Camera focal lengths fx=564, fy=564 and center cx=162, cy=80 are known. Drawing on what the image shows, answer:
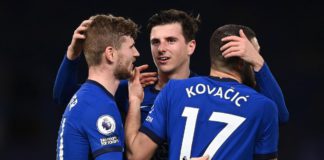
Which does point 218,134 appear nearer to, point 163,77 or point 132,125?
point 132,125

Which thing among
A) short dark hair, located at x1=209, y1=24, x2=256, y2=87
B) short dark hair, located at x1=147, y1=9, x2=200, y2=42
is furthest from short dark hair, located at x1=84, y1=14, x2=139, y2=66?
short dark hair, located at x1=147, y1=9, x2=200, y2=42

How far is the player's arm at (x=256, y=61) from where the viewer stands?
2.72 m

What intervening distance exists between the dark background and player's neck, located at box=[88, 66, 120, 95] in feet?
14.2

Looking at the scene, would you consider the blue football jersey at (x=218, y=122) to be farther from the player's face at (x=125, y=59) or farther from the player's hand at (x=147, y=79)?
the player's hand at (x=147, y=79)

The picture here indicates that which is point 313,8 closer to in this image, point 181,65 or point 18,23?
point 18,23

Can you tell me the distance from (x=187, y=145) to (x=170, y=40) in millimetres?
1148

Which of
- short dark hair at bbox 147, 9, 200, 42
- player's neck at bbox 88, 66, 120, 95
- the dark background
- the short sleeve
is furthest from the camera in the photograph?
the dark background

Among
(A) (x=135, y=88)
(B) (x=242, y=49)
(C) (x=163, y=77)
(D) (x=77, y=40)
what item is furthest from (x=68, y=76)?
(B) (x=242, y=49)

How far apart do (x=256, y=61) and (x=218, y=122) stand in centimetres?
38

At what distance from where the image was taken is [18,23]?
25.3ft

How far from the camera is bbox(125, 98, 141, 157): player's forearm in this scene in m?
2.84

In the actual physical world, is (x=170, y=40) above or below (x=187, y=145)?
above

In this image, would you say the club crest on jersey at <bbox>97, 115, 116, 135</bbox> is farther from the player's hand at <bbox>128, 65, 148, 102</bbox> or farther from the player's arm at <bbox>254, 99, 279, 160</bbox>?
the player's arm at <bbox>254, 99, 279, 160</bbox>

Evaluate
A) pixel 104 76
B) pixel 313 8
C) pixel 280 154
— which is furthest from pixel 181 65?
pixel 313 8
